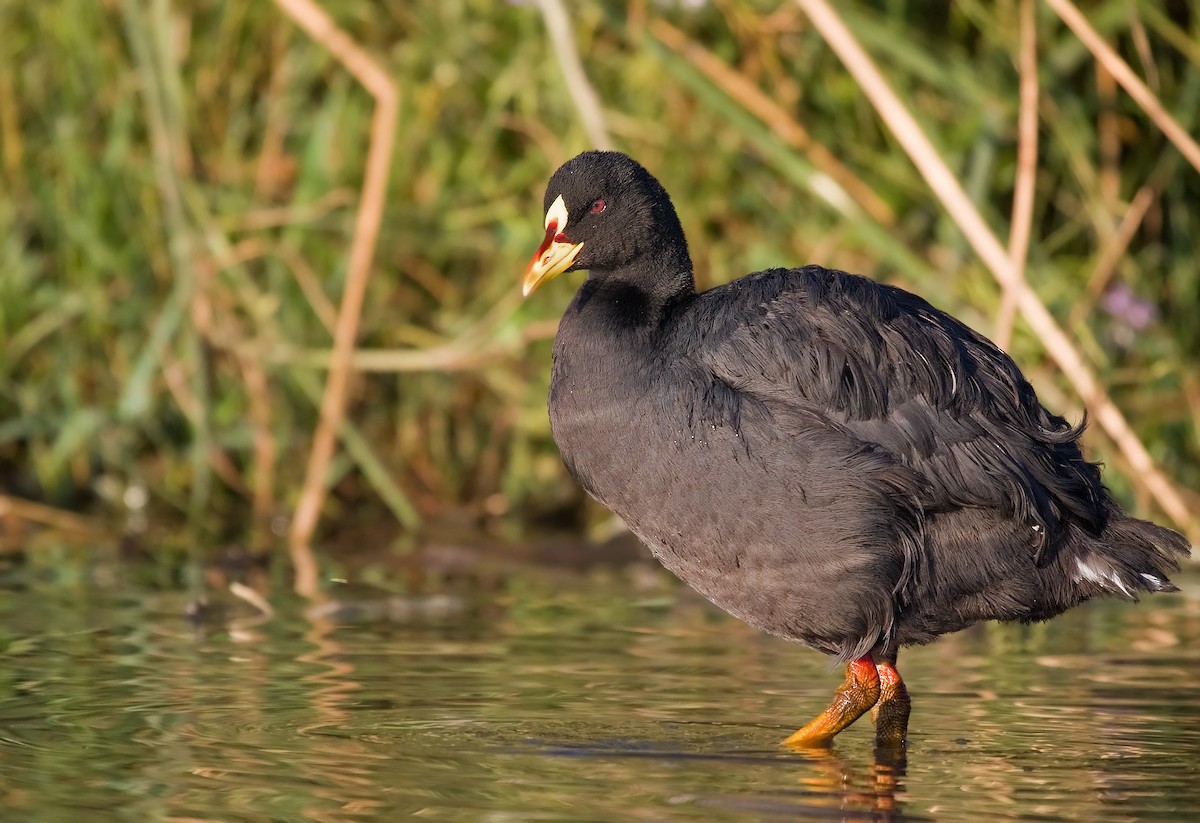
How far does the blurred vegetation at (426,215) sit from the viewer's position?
6.80 meters

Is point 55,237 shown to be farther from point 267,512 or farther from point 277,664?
point 277,664

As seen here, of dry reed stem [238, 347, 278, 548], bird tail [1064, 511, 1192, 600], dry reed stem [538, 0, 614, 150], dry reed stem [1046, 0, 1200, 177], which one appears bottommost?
bird tail [1064, 511, 1192, 600]

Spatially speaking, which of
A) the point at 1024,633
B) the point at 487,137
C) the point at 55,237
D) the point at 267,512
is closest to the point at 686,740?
the point at 1024,633

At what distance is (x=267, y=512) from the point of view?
22.7ft

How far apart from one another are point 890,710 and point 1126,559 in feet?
1.93

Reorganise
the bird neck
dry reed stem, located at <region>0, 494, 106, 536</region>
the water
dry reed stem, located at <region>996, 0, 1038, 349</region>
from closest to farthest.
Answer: the water
the bird neck
dry reed stem, located at <region>996, 0, 1038, 349</region>
dry reed stem, located at <region>0, 494, 106, 536</region>

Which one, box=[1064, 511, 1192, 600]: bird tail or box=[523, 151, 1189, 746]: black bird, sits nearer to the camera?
box=[523, 151, 1189, 746]: black bird

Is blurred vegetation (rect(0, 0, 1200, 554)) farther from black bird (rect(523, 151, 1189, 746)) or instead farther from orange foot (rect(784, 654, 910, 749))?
orange foot (rect(784, 654, 910, 749))

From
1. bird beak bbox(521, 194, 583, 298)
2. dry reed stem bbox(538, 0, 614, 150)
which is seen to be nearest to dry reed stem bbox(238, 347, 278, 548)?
dry reed stem bbox(538, 0, 614, 150)

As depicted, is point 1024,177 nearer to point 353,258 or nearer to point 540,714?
point 540,714

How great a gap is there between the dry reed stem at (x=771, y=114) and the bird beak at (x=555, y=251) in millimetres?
2078

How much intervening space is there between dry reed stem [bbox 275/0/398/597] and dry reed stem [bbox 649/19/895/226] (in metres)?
1.10

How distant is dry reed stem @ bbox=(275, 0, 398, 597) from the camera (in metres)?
5.75

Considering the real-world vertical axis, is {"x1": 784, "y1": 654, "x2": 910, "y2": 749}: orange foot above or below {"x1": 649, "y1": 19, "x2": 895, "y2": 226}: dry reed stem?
below
